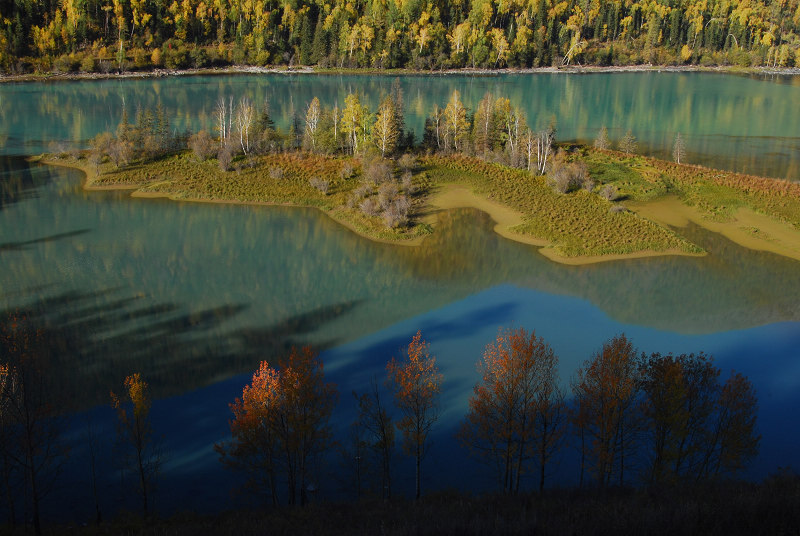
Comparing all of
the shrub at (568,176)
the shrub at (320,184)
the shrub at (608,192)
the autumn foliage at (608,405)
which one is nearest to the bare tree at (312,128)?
the shrub at (320,184)

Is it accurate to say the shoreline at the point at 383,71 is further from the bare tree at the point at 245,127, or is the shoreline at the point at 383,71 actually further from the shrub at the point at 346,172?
the shrub at the point at 346,172

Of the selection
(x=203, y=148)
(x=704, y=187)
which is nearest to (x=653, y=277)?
(x=704, y=187)

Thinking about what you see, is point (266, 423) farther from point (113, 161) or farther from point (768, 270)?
point (113, 161)

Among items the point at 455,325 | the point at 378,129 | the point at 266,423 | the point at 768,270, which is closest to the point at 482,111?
the point at 378,129

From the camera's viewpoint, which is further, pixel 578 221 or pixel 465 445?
pixel 578 221

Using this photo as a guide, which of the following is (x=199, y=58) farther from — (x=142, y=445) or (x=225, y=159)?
(x=142, y=445)

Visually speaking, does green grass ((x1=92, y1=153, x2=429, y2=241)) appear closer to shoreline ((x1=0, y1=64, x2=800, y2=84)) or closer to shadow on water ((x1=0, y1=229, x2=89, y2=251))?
shadow on water ((x1=0, y1=229, x2=89, y2=251))
